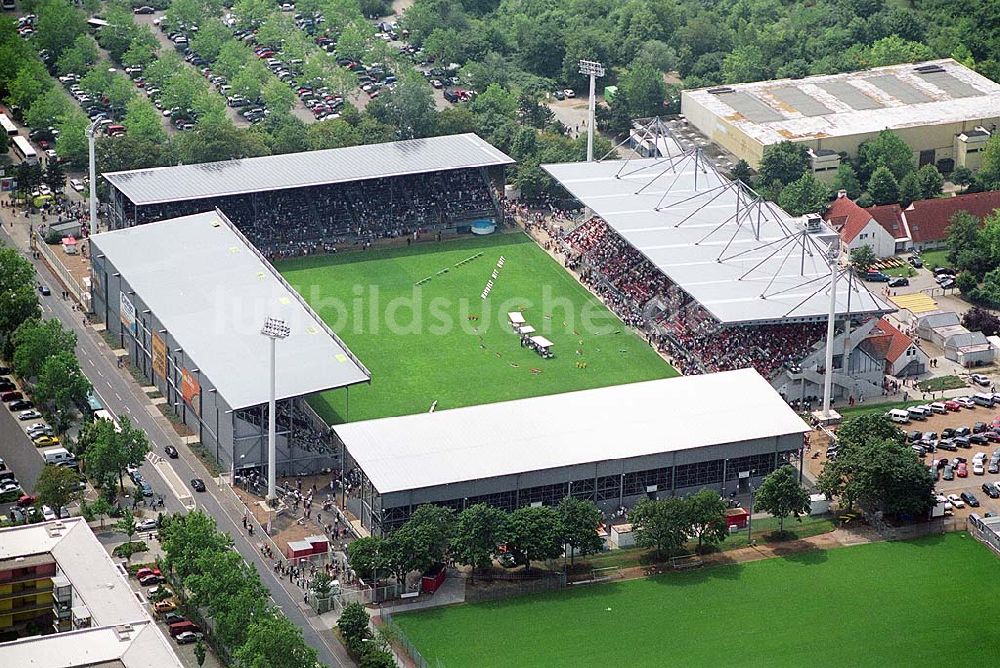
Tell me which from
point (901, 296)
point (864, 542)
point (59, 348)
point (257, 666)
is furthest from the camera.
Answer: point (901, 296)

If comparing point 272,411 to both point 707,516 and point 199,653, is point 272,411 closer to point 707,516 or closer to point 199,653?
point 199,653

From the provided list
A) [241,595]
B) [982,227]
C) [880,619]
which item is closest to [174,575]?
[241,595]

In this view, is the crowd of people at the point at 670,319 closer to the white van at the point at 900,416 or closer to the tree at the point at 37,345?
the white van at the point at 900,416

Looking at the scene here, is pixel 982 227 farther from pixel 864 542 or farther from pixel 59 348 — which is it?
pixel 59 348

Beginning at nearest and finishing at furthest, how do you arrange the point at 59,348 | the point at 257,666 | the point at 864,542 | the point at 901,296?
the point at 257,666 < the point at 864,542 < the point at 59,348 < the point at 901,296

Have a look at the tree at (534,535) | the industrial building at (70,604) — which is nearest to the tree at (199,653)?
the industrial building at (70,604)

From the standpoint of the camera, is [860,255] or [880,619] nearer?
[880,619]

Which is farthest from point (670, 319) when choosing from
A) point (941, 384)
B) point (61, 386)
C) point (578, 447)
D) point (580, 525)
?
point (61, 386)
